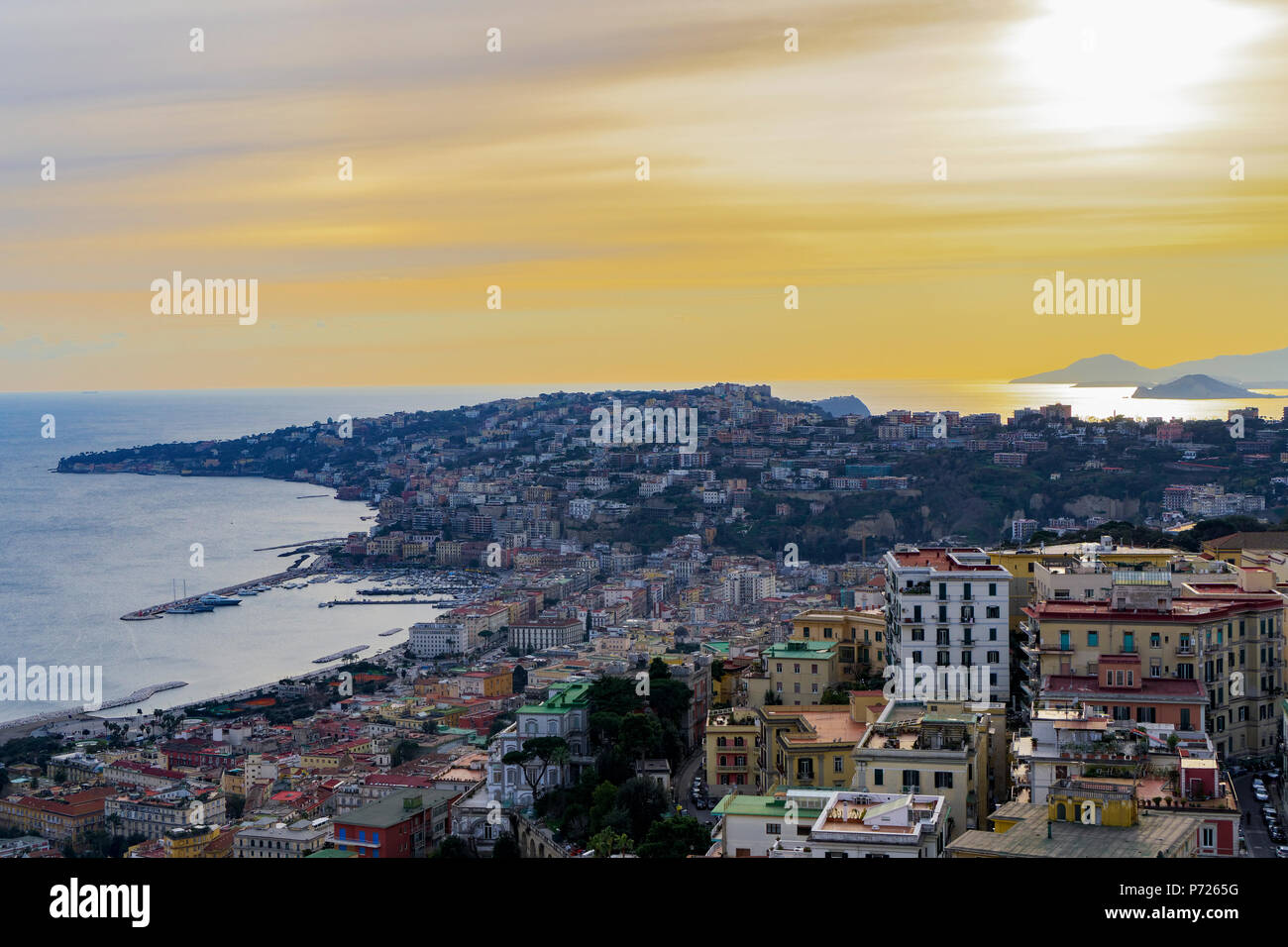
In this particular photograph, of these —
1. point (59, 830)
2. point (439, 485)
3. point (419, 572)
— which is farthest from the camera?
point (439, 485)

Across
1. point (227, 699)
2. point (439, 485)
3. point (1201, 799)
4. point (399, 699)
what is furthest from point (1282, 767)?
point (439, 485)

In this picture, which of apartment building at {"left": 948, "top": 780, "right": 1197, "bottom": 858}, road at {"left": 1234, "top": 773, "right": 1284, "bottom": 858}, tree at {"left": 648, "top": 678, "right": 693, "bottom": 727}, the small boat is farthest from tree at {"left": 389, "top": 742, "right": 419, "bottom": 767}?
the small boat

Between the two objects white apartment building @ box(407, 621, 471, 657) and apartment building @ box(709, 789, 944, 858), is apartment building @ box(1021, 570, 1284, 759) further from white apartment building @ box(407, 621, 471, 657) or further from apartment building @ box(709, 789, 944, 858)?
white apartment building @ box(407, 621, 471, 657)

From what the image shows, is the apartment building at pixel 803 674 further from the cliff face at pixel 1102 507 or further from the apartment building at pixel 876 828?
the cliff face at pixel 1102 507

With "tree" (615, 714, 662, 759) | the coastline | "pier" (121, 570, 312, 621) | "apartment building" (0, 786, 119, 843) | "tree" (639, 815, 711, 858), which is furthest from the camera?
"pier" (121, 570, 312, 621)

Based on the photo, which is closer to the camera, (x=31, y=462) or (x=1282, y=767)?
(x=1282, y=767)
